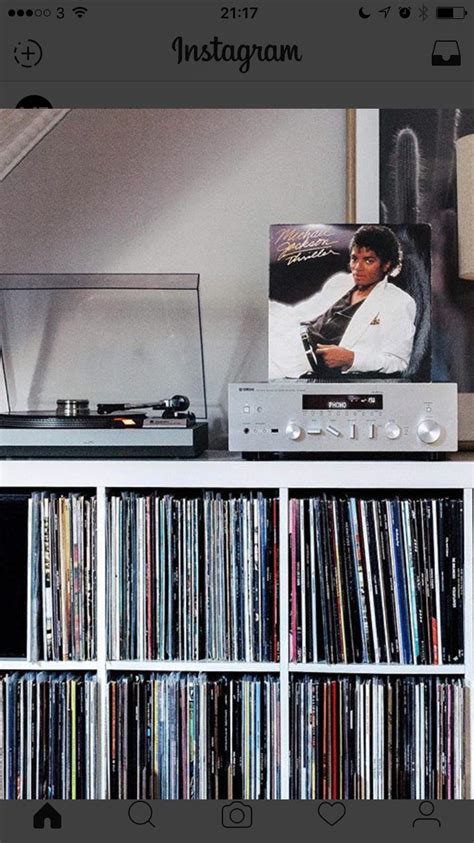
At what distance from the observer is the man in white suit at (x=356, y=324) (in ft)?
4.16

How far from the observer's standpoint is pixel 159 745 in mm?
1261

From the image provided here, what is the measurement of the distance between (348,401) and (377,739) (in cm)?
51

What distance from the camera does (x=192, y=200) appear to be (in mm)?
1562

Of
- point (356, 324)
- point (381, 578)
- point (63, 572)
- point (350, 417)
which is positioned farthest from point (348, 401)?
point (63, 572)

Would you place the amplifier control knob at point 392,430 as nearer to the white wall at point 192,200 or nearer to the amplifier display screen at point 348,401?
the amplifier display screen at point 348,401

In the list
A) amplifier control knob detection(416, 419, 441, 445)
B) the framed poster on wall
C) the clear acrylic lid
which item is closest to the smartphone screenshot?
amplifier control knob detection(416, 419, 441, 445)

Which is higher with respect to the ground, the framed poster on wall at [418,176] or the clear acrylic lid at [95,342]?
the framed poster on wall at [418,176]
